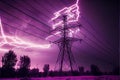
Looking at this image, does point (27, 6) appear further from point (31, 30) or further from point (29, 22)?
point (31, 30)

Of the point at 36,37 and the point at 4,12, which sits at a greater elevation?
the point at 4,12

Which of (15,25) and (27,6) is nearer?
(27,6)

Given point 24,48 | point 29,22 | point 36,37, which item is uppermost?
point 29,22

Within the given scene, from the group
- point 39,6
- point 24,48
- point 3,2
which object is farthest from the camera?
point 24,48

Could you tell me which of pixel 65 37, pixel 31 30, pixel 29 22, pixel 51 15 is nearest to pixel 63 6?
pixel 51 15

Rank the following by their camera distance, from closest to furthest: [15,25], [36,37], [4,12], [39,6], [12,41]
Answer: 1. [4,12]
2. [39,6]
3. [15,25]
4. [12,41]
5. [36,37]

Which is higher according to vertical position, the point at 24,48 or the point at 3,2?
the point at 3,2

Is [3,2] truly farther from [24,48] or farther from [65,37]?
[24,48]

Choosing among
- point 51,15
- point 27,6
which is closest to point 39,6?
point 27,6

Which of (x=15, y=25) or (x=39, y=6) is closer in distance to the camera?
(x=39, y=6)
